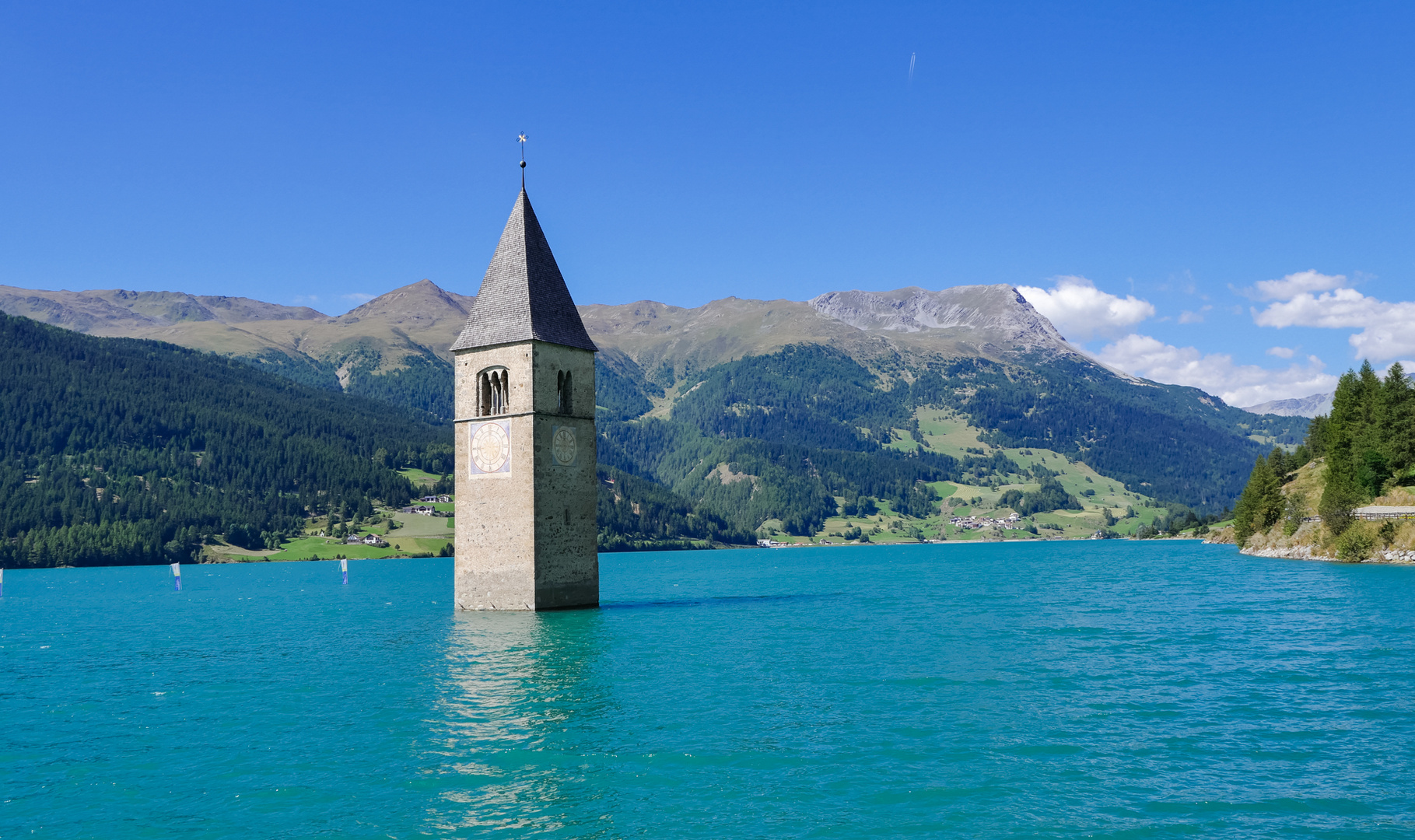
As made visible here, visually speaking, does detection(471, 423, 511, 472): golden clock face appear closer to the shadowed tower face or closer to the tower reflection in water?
the shadowed tower face

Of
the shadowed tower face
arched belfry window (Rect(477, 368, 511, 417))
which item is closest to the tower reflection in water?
the shadowed tower face

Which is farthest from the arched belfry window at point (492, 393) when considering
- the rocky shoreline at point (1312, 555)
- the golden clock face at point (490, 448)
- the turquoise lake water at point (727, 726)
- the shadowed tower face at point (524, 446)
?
the rocky shoreline at point (1312, 555)

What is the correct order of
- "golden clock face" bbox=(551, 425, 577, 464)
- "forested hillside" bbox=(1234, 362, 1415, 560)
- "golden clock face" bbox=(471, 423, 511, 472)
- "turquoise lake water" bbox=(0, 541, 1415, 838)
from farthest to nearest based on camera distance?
"forested hillside" bbox=(1234, 362, 1415, 560), "golden clock face" bbox=(551, 425, 577, 464), "golden clock face" bbox=(471, 423, 511, 472), "turquoise lake water" bbox=(0, 541, 1415, 838)

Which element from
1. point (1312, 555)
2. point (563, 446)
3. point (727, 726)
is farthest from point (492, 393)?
point (1312, 555)

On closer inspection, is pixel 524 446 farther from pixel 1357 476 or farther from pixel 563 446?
pixel 1357 476

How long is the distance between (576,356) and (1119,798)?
41175mm

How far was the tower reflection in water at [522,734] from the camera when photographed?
2086cm

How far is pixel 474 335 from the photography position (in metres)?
56.7

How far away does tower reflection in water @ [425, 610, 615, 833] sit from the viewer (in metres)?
20.9

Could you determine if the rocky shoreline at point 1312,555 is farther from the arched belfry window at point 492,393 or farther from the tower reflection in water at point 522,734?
the arched belfry window at point 492,393

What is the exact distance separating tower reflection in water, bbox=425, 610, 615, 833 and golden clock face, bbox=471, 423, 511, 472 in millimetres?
9959

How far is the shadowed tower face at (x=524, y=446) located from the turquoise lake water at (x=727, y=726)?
231cm

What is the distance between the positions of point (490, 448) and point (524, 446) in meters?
2.50

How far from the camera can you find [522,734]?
27.8 metres
